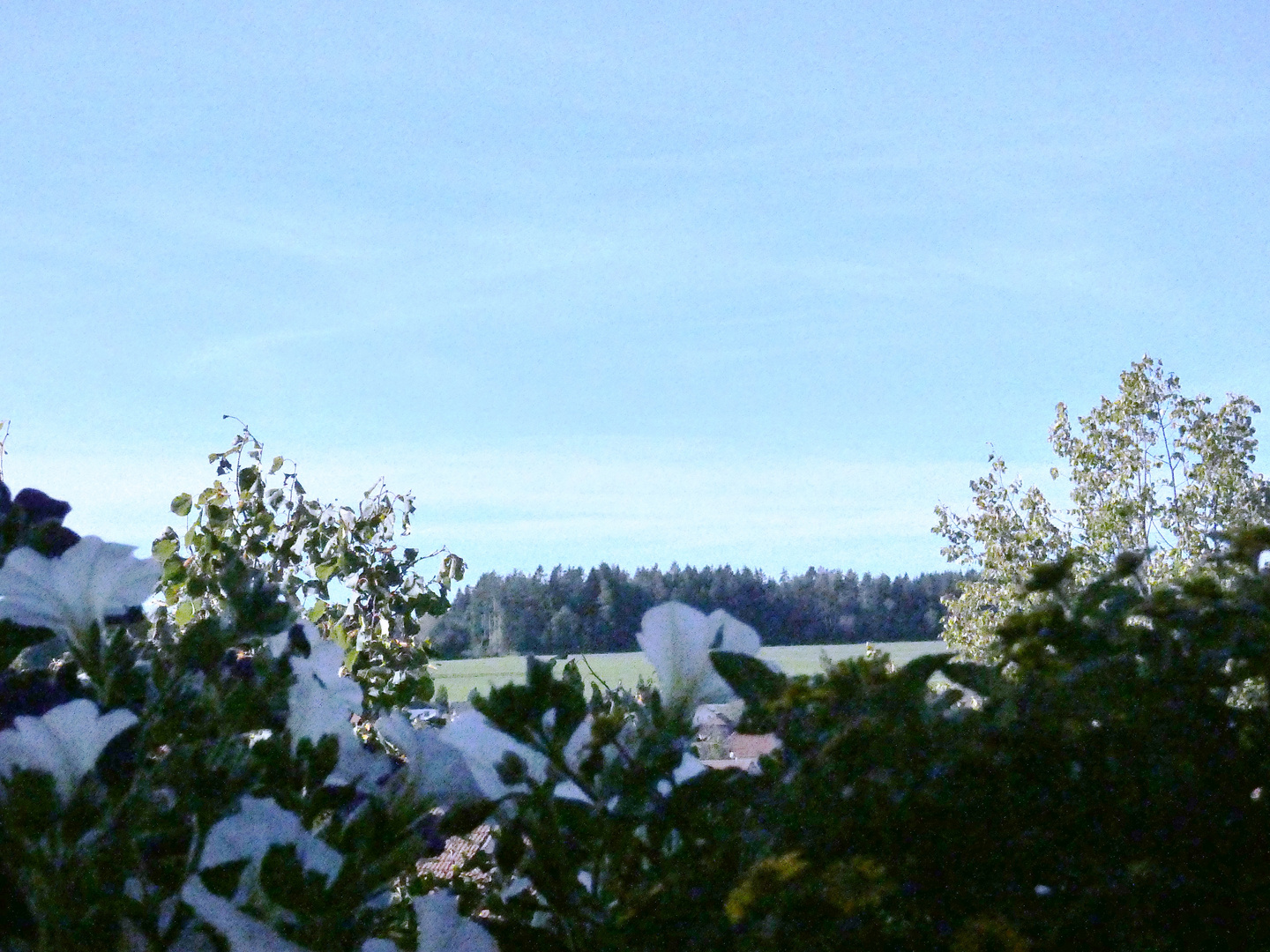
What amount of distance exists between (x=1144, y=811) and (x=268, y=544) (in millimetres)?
4670

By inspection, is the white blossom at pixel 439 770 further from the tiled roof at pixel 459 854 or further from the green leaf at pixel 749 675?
the green leaf at pixel 749 675

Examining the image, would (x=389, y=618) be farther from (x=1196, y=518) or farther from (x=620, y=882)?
(x=1196, y=518)

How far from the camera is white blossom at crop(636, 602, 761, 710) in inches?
48.1

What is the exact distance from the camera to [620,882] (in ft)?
3.63

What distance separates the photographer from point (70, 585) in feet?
4.19

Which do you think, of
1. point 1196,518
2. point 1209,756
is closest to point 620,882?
point 1209,756

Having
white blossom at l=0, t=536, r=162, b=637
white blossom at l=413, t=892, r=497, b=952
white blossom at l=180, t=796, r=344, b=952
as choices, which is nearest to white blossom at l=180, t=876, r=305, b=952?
white blossom at l=180, t=796, r=344, b=952

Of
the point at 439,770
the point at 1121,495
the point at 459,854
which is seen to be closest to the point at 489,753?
the point at 439,770

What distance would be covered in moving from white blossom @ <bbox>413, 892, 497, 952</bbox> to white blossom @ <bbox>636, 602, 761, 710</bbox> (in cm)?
28

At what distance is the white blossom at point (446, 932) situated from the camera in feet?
3.66

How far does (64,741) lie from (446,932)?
0.38 meters

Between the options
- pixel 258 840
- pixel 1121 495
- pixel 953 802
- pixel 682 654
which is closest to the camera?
pixel 953 802

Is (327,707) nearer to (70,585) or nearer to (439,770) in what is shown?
(439,770)

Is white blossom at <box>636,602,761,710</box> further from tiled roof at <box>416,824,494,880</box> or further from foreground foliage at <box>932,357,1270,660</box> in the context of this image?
foreground foliage at <box>932,357,1270,660</box>
